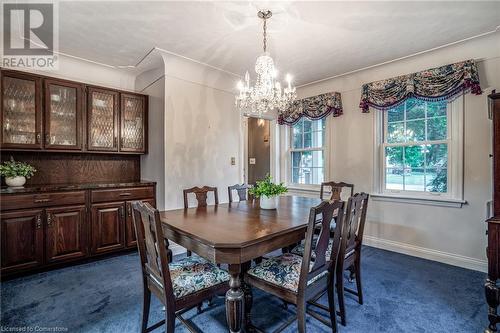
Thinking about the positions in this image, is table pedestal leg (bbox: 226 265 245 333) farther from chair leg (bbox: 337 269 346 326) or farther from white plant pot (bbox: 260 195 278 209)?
white plant pot (bbox: 260 195 278 209)

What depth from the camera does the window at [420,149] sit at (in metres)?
3.04

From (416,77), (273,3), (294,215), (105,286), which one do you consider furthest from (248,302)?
(416,77)

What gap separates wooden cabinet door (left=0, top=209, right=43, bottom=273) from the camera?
8.27 ft

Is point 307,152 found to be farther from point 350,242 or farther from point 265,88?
point 350,242

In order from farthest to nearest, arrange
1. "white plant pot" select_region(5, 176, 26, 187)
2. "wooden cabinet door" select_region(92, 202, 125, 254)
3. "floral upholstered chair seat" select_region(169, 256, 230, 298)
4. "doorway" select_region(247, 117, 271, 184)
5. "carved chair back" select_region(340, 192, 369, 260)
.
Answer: "doorway" select_region(247, 117, 271, 184), "wooden cabinet door" select_region(92, 202, 125, 254), "white plant pot" select_region(5, 176, 26, 187), "carved chair back" select_region(340, 192, 369, 260), "floral upholstered chair seat" select_region(169, 256, 230, 298)

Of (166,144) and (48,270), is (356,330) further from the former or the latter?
(48,270)

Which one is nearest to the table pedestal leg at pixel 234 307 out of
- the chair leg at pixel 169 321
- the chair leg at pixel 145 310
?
the chair leg at pixel 169 321

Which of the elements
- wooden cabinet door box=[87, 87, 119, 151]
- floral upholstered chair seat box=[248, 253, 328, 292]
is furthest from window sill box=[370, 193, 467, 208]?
wooden cabinet door box=[87, 87, 119, 151]

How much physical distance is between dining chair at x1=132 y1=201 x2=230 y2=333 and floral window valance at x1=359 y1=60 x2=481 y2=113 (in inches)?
122

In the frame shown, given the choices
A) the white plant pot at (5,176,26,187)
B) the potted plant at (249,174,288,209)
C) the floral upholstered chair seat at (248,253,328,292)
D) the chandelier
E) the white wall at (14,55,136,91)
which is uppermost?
the white wall at (14,55,136,91)

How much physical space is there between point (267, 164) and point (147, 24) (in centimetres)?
382

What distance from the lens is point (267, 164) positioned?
5.78 m

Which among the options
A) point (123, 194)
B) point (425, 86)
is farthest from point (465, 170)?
point (123, 194)

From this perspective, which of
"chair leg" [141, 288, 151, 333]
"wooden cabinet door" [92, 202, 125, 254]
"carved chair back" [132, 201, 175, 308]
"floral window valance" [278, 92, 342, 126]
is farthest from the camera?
"floral window valance" [278, 92, 342, 126]
